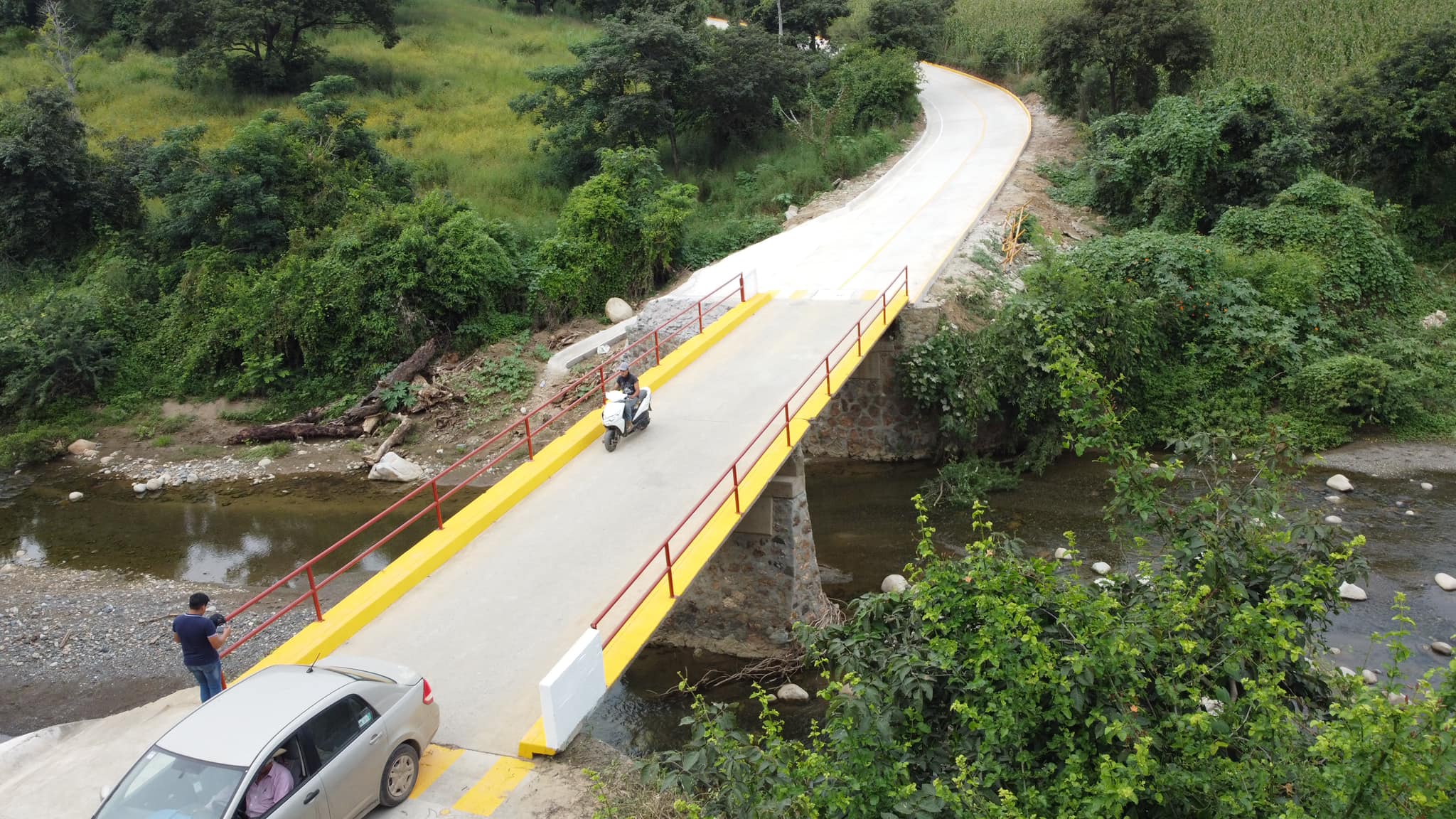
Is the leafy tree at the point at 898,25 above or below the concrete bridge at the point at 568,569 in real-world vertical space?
above

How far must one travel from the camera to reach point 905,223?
82.1 ft

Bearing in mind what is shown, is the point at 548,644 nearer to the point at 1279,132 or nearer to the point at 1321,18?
the point at 1279,132

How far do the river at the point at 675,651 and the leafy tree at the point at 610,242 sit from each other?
22.9ft

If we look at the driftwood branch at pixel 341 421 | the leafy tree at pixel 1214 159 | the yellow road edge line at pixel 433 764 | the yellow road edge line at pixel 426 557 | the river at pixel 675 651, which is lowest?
the river at pixel 675 651

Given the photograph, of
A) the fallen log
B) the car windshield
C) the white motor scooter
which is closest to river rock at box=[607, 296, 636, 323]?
the fallen log

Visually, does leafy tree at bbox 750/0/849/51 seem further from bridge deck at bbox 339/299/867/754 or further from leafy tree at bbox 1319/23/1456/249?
bridge deck at bbox 339/299/867/754

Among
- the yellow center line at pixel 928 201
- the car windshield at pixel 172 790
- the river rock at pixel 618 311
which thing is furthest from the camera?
the river rock at pixel 618 311

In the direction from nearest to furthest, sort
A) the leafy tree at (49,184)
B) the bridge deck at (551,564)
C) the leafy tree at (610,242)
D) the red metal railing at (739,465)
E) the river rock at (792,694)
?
the bridge deck at (551,564) → the red metal railing at (739,465) → the river rock at (792,694) → the leafy tree at (610,242) → the leafy tree at (49,184)

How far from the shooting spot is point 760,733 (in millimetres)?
11859

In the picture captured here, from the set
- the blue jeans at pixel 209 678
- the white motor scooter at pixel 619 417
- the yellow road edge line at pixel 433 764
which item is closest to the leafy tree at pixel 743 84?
the white motor scooter at pixel 619 417

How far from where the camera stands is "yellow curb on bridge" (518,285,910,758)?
843 centimetres

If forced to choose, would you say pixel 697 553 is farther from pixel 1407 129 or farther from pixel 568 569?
pixel 1407 129

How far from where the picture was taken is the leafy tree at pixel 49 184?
2684cm

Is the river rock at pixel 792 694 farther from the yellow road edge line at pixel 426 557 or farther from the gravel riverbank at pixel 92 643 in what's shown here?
the gravel riverbank at pixel 92 643
